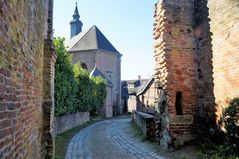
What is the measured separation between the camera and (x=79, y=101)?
73.9 feet

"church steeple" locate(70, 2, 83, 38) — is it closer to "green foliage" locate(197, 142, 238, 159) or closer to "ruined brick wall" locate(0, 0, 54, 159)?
"green foliage" locate(197, 142, 238, 159)

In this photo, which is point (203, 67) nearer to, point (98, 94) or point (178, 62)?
point (178, 62)

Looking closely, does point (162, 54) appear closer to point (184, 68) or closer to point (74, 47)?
point (184, 68)

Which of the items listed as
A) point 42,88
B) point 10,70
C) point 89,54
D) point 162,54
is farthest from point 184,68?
point 89,54

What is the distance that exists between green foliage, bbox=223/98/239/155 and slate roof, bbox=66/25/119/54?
37.0 meters

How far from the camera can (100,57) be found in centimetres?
4403

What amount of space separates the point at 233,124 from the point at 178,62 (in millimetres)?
3178

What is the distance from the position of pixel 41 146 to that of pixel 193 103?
5.35 meters

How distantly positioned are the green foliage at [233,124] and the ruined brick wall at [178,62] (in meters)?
2.15

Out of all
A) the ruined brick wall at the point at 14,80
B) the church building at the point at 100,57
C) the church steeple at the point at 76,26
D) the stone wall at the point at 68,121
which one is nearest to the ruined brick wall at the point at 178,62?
the ruined brick wall at the point at 14,80

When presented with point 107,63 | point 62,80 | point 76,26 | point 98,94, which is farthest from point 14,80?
point 76,26

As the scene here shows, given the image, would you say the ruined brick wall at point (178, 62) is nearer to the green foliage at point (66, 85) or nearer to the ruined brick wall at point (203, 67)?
the ruined brick wall at point (203, 67)

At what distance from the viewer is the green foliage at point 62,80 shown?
15.4 meters

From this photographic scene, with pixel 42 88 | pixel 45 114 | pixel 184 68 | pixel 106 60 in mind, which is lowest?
pixel 45 114
